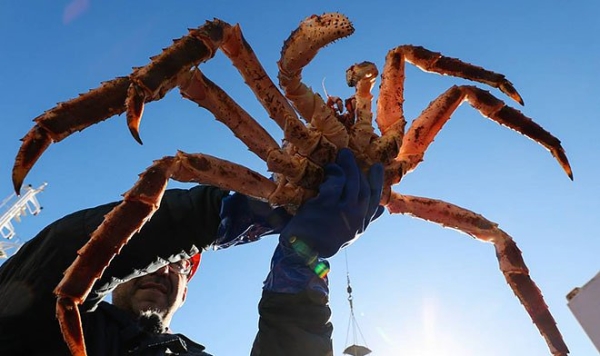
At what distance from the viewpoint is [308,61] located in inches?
147

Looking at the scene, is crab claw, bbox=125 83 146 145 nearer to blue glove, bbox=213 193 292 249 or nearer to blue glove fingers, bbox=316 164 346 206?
blue glove, bbox=213 193 292 249

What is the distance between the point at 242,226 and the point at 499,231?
82.9 inches

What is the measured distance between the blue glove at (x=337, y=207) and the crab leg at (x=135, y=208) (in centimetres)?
19

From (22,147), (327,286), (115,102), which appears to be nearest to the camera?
(22,147)

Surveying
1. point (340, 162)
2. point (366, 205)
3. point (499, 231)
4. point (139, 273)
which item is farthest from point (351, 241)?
point (139, 273)

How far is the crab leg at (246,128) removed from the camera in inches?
145

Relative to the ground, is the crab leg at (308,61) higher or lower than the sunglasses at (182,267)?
higher

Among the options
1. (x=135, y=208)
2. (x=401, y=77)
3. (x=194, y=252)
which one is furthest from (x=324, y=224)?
(x=401, y=77)

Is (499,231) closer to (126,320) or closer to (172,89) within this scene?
(172,89)

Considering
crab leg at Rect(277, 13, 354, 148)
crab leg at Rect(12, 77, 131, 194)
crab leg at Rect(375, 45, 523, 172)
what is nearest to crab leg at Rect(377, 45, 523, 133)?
crab leg at Rect(375, 45, 523, 172)

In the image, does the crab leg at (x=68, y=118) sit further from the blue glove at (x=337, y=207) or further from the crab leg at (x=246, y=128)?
the blue glove at (x=337, y=207)

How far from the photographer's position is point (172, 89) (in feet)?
11.4

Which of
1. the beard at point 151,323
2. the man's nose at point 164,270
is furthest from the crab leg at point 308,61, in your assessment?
the man's nose at point 164,270

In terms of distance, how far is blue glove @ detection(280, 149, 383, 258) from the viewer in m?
3.69
